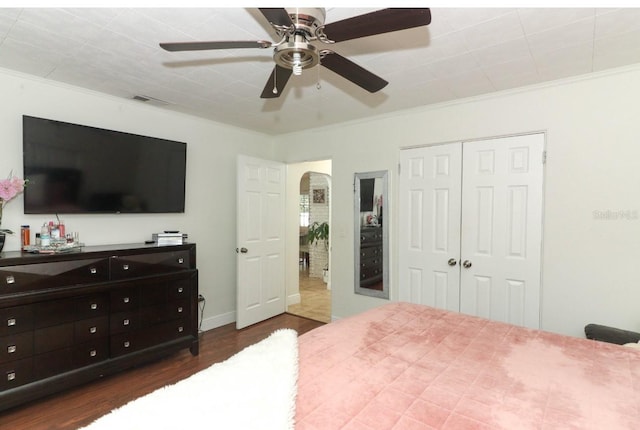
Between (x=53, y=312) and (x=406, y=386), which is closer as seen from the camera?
(x=406, y=386)

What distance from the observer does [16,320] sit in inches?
87.7

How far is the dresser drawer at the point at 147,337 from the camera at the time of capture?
8.96ft

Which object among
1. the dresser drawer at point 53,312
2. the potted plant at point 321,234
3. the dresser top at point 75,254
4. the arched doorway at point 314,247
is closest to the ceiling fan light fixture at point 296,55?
the dresser top at point 75,254

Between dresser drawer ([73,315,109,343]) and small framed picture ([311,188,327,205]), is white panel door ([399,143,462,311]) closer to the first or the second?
dresser drawer ([73,315,109,343])

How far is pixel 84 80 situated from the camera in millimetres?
2799

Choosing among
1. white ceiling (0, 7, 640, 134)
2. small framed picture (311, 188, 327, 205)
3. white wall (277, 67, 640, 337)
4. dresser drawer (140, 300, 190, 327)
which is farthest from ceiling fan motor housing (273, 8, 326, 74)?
small framed picture (311, 188, 327, 205)

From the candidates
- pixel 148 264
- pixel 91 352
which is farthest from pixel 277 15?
pixel 91 352

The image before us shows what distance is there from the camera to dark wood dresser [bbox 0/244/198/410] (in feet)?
7.33

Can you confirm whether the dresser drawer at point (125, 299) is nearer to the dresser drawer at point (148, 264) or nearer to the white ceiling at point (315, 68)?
the dresser drawer at point (148, 264)

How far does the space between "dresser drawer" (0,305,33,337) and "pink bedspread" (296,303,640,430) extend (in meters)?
1.98

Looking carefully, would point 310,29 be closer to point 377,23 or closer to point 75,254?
point 377,23

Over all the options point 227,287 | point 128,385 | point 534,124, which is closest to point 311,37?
point 534,124

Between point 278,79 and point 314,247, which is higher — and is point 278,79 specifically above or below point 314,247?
above

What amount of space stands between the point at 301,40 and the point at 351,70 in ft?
1.32
